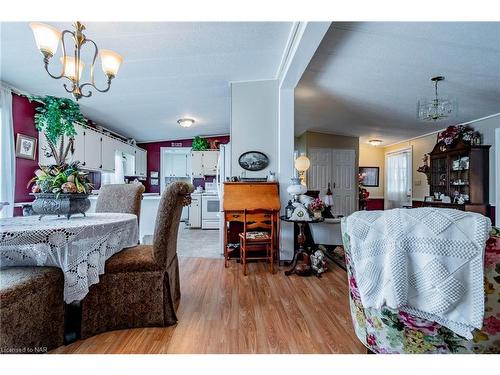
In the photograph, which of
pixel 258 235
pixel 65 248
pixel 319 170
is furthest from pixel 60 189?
pixel 319 170

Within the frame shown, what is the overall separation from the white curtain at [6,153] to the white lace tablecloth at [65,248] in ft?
5.38

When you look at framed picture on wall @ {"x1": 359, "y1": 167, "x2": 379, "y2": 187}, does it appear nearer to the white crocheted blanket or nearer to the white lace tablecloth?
the white crocheted blanket

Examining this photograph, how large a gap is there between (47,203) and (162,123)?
422 centimetres

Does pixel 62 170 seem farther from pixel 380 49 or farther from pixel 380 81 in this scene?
pixel 380 81

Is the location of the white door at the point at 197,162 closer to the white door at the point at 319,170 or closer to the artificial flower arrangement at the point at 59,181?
the white door at the point at 319,170

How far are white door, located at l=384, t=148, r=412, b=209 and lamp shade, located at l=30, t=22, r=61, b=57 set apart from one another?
755 cm

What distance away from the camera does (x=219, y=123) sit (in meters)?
6.30

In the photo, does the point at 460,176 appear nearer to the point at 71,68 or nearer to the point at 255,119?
the point at 255,119

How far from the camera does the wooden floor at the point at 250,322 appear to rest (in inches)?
67.3

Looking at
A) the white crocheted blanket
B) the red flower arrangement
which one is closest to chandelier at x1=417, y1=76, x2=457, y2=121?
the red flower arrangement

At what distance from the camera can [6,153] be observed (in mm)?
3051

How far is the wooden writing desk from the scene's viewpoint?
352 centimetres
